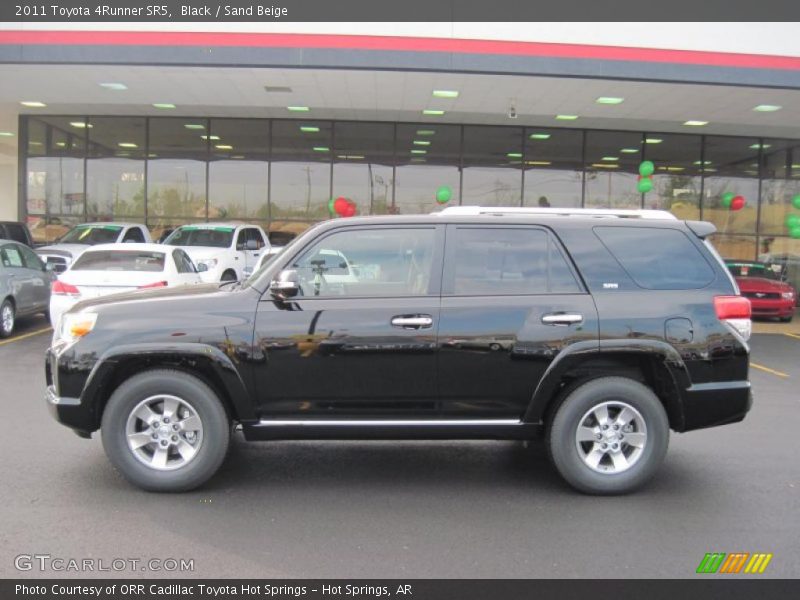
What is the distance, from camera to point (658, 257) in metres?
5.04

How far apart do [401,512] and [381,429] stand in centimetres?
56

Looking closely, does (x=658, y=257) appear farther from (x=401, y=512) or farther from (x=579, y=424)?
(x=401, y=512)

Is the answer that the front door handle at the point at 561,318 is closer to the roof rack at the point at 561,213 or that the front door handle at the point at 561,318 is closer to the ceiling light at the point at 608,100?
the roof rack at the point at 561,213

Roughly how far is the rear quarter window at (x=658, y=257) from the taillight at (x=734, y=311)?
17 cm

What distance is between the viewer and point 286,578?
365 centimetres

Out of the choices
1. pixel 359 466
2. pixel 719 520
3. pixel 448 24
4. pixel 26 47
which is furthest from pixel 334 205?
pixel 719 520

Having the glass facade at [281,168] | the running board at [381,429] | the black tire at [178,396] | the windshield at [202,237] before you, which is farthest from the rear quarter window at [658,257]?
the glass facade at [281,168]

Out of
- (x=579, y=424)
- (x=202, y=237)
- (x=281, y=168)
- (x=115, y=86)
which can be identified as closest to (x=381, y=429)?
(x=579, y=424)

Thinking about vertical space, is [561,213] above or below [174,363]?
above

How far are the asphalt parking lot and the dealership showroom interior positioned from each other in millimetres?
21

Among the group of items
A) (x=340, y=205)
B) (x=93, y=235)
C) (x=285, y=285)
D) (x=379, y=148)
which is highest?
(x=379, y=148)

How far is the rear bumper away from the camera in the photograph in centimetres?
486
